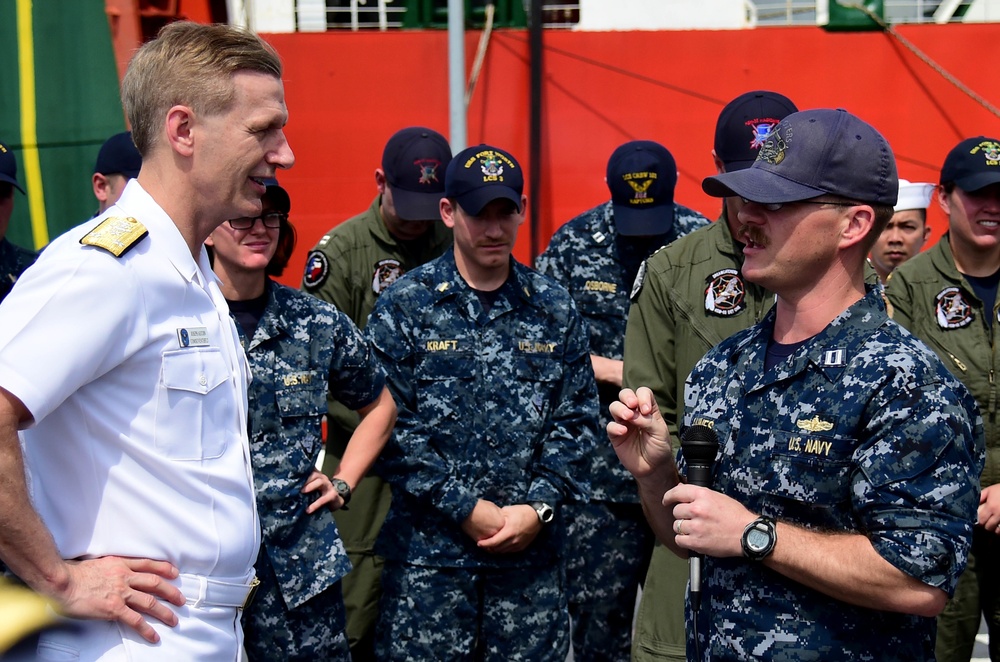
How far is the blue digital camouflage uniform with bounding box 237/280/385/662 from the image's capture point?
331 cm

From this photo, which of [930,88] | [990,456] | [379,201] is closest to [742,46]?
[930,88]

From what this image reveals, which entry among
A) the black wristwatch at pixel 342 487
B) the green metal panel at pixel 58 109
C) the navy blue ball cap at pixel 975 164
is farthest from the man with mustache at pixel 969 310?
the green metal panel at pixel 58 109

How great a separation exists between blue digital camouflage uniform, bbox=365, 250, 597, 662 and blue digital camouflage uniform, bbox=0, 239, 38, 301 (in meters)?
1.59

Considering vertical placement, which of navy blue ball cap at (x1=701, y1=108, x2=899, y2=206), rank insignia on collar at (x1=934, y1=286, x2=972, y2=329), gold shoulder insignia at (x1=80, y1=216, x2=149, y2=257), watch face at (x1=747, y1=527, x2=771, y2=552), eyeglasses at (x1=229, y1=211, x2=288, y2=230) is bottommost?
rank insignia on collar at (x1=934, y1=286, x2=972, y2=329)

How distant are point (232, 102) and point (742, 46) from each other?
9636mm

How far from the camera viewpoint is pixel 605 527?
179 inches

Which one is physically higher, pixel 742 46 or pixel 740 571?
pixel 742 46

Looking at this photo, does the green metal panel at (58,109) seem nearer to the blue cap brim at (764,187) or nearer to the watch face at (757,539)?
the blue cap brim at (764,187)

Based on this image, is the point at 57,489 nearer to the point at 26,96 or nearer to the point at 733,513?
the point at 733,513

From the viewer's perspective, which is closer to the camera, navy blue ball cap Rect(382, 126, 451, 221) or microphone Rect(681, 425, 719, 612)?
microphone Rect(681, 425, 719, 612)

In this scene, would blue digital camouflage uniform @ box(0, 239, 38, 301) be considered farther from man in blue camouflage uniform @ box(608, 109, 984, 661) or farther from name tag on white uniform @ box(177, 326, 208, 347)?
man in blue camouflage uniform @ box(608, 109, 984, 661)

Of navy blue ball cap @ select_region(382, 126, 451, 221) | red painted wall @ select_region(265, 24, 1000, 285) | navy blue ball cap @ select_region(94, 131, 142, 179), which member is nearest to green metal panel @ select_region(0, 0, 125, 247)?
navy blue ball cap @ select_region(94, 131, 142, 179)

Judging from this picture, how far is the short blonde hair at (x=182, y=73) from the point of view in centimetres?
207

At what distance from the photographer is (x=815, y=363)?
222 centimetres
